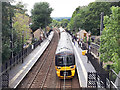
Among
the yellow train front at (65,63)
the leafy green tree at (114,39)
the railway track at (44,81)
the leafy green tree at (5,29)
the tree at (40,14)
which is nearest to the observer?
the leafy green tree at (114,39)

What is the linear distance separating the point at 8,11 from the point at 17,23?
699 centimetres

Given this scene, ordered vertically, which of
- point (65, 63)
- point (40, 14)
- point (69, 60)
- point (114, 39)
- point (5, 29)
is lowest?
point (65, 63)

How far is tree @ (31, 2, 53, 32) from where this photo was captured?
43.2 m

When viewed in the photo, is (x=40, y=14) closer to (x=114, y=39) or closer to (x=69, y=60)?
(x=69, y=60)

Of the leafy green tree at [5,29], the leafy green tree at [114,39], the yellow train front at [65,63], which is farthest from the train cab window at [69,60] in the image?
the leafy green tree at [5,29]

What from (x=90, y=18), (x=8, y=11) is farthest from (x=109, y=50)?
(x=90, y=18)

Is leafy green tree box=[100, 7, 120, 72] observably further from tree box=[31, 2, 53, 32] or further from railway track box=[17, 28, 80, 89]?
tree box=[31, 2, 53, 32]

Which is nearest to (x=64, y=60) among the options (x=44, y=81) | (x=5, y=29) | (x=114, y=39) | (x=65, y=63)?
(x=65, y=63)

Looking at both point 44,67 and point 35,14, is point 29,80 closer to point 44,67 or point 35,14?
point 44,67

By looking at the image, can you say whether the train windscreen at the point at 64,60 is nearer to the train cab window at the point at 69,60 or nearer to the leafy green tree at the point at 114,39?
the train cab window at the point at 69,60

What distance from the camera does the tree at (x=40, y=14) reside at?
43156 mm

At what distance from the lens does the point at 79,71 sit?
14.5m

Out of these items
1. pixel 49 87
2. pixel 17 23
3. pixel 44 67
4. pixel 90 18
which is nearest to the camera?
pixel 49 87

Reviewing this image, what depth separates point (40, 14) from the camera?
141 feet
